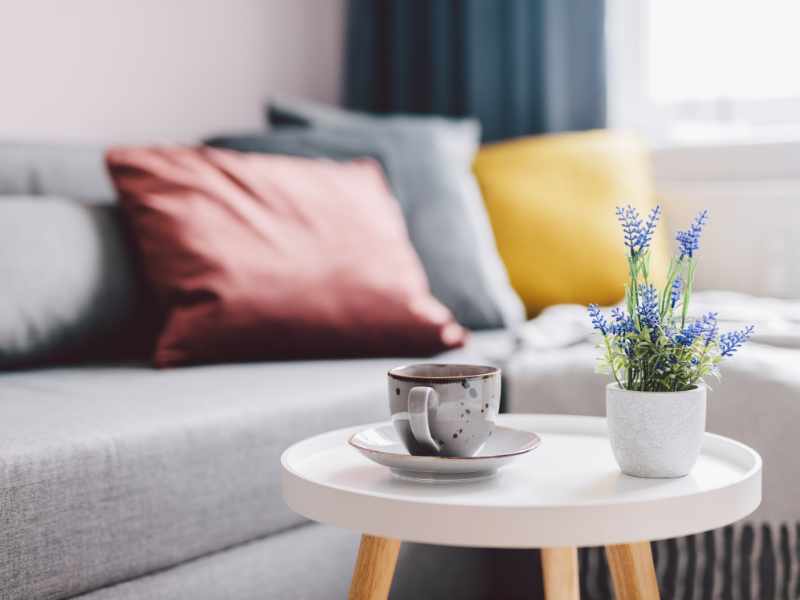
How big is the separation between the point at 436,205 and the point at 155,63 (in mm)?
930

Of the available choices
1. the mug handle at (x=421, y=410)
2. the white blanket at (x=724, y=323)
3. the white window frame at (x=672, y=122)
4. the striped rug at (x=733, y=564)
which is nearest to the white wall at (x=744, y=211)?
the white window frame at (x=672, y=122)

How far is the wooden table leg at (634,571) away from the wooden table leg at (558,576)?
0.06 meters

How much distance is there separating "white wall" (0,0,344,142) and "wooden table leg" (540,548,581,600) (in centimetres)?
151

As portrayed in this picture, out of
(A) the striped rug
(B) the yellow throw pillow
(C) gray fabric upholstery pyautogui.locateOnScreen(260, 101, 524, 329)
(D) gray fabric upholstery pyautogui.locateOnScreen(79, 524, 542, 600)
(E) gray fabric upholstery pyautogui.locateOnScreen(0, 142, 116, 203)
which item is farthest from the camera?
→ (B) the yellow throw pillow

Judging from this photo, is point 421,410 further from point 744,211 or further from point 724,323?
point 744,211

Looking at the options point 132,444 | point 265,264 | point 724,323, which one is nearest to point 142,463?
point 132,444

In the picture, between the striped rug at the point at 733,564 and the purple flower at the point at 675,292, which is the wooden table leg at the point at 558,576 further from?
the striped rug at the point at 733,564

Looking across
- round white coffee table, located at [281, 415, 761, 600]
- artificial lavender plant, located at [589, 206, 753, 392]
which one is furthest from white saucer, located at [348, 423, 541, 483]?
artificial lavender plant, located at [589, 206, 753, 392]

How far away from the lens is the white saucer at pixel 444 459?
865 mm

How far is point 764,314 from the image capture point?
5.67ft

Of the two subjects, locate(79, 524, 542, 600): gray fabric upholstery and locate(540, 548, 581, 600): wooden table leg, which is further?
locate(79, 524, 542, 600): gray fabric upholstery

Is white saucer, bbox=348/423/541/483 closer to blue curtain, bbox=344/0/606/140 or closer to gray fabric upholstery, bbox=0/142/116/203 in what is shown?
gray fabric upholstery, bbox=0/142/116/203

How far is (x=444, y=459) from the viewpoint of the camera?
33.9 inches

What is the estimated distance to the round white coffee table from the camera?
0.77 metres
